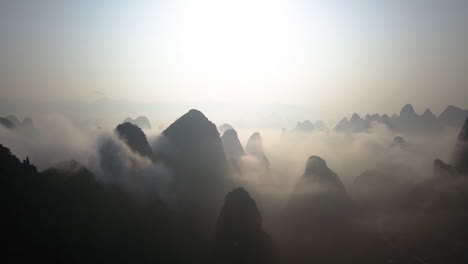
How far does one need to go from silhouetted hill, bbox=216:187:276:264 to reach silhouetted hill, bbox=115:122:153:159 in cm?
2136

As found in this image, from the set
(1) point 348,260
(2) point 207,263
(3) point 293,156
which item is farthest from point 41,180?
(3) point 293,156

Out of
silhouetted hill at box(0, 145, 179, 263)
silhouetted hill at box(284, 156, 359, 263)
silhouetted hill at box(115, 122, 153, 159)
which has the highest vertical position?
silhouetted hill at box(115, 122, 153, 159)

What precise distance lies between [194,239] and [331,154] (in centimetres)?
13237

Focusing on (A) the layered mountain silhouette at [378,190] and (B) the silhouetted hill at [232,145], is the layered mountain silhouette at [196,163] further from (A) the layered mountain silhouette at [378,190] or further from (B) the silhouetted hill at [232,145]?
(A) the layered mountain silhouette at [378,190]

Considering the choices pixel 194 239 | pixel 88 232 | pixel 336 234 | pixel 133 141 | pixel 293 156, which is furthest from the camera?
pixel 293 156

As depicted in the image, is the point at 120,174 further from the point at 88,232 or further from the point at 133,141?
the point at 88,232

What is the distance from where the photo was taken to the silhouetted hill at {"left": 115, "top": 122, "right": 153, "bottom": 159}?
218 feet

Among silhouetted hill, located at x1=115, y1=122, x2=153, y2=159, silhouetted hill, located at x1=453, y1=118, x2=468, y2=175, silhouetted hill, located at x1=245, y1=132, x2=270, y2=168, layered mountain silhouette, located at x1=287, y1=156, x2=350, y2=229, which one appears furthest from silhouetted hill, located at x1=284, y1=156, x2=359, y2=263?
silhouetted hill, located at x1=245, y1=132, x2=270, y2=168

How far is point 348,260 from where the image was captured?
61.9 metres

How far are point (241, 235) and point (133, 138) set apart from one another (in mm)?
29181

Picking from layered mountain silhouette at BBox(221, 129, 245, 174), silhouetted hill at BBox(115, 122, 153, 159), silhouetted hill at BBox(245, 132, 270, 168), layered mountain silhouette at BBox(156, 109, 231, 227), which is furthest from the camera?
silhouetted hill at BBox(245, 132, 270, 168)

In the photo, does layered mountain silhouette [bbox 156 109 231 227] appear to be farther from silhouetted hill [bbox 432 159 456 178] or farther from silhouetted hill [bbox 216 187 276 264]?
silhouetted hill [bbox 432 159 456 178]

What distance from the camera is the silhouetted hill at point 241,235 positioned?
175ft

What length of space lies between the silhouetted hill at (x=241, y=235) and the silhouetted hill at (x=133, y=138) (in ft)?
70.1
